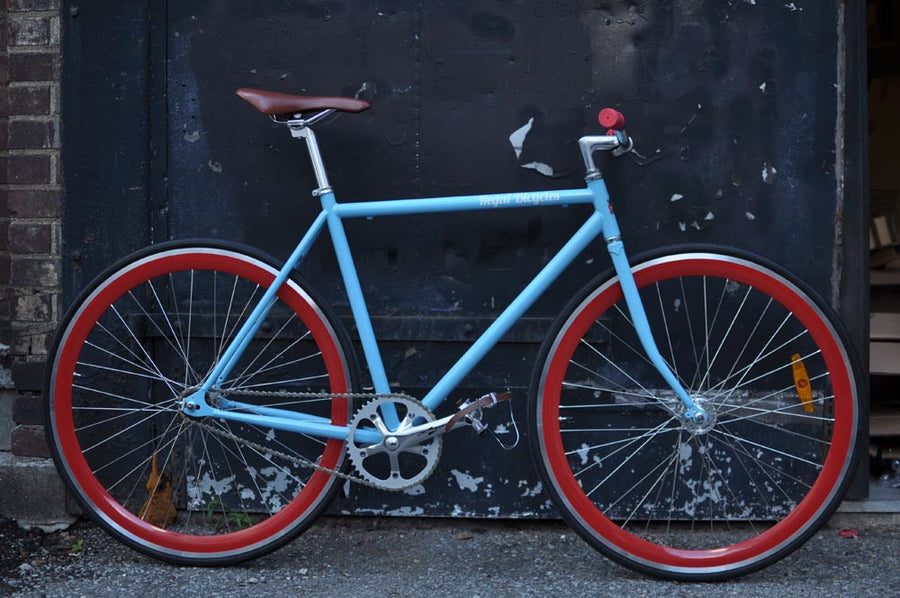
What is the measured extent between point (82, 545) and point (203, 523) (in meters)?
0.39

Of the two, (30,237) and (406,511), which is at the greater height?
(30,237)

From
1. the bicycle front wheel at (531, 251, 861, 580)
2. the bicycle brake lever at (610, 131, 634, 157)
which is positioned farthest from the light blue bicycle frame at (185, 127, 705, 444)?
the bicycle front wheel at (531, 251, 861, 580)

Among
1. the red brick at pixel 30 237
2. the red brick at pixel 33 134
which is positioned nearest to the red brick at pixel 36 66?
the red brick at pixel 33 134

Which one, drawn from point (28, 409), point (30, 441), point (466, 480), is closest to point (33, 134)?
point (28, 409)

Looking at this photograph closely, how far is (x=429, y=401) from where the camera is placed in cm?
294

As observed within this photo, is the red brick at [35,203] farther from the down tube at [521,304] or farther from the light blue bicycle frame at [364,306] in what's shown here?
the down tube at [521,304]

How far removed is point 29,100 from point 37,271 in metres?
0.58

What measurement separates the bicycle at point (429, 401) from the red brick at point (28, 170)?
50 centimetres

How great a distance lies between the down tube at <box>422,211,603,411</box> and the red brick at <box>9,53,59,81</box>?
5.49 ft

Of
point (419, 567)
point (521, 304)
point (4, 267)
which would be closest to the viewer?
point (521, 304)

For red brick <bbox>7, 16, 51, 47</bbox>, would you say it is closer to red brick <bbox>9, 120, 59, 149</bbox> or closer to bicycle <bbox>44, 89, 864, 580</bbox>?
red brick <bbox>9, 120, 59, 149</bbox>

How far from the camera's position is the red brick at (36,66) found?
3254 mm

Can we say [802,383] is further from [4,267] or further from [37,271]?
[4,267]

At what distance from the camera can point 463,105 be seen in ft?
10.5
